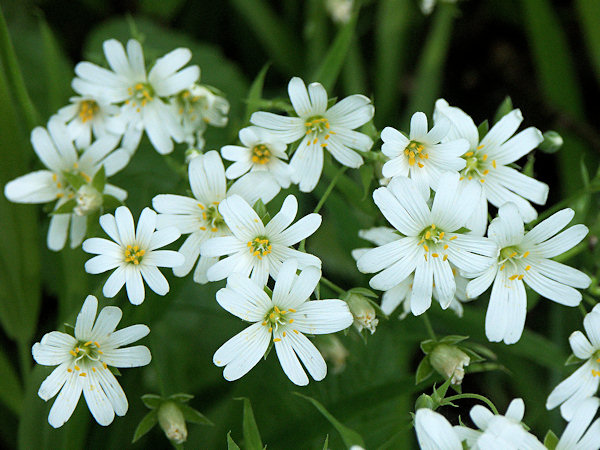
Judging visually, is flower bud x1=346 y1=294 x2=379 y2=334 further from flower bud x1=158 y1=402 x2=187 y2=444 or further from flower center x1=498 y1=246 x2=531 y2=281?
flower bud x1=158 y1=402 x2=187 y2=444

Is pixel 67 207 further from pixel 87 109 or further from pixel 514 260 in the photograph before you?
pixel 514 260

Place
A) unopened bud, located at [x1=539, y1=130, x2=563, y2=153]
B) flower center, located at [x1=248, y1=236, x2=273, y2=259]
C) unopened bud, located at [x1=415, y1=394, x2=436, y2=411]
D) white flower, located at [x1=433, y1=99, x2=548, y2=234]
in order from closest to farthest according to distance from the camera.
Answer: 1. unopened bud, located at [x1=415, y1=394, x2=436, y2=411]
2. flower center, located at [x1=248, y1=236, x2=273, y2=259]
3. white flower, located at [x1=433, y1=99, x2=548, y2=234]
4. unopened bud, located at [x1=539, y1=130, x2=563, y2=153]

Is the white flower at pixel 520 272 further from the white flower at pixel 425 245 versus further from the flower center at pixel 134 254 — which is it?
the flower center at pixel 134 254

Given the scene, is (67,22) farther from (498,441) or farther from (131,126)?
(498,441)

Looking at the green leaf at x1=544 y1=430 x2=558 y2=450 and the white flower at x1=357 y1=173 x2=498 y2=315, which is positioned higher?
the white flower at x1=357 y1=173 x2=498 y2=315

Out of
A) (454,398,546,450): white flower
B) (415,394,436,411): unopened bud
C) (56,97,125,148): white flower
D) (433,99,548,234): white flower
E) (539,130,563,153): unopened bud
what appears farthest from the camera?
(56,97,125,148): white flower

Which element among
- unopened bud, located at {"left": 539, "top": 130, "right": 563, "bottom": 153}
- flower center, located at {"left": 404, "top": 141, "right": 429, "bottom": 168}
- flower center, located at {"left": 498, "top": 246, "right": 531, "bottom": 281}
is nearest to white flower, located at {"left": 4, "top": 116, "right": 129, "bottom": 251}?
flower center, located at {"left": 404, "top": 141, "right": 429, "bottom": 168}

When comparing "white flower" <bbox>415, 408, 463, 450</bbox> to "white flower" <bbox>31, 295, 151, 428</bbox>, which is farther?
"white flower" <bbox>31, 295, 151, 428</bbox>
